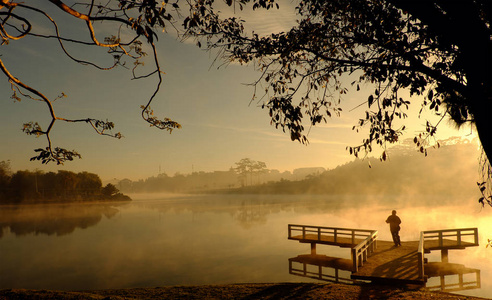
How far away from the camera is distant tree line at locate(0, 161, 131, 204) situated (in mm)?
88750

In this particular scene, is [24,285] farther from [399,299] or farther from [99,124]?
[399,299]

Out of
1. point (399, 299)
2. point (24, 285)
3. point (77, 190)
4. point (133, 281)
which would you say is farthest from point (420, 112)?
point (77, 190)

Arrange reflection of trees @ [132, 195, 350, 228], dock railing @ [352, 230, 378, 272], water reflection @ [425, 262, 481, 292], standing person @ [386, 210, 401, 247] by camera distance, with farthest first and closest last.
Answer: reflection of trees @ [132, 195, 350, 228]
water reflection @ [425, 262, 481, 292]
standing person @ [386, 210, 401, 247]
dock railing @ [352, 230, 378, 272]

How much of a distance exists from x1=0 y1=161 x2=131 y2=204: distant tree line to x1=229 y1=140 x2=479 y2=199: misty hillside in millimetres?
84365

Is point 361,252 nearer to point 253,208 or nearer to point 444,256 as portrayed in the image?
point 444,256

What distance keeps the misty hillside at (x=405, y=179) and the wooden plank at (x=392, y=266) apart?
135 metres

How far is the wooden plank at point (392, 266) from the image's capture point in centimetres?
1205

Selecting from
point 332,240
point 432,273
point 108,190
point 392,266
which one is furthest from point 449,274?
point 108,190

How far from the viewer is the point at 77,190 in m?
97.1

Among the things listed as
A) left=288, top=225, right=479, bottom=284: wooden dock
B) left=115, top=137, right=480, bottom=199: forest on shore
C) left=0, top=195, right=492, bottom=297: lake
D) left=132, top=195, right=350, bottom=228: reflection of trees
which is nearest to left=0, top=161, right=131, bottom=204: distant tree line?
left=132, top=195, right=350, bottom=228: reflection of trees

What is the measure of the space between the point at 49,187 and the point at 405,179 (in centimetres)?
16239

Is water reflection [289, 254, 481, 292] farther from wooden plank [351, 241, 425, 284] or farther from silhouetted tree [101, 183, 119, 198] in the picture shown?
silhouetted tree [101, 183, 119, 198]

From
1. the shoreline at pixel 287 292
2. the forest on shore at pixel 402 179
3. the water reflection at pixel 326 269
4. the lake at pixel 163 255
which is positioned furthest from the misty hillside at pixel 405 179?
the shoreline at pixel 287 292

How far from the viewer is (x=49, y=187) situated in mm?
95438
